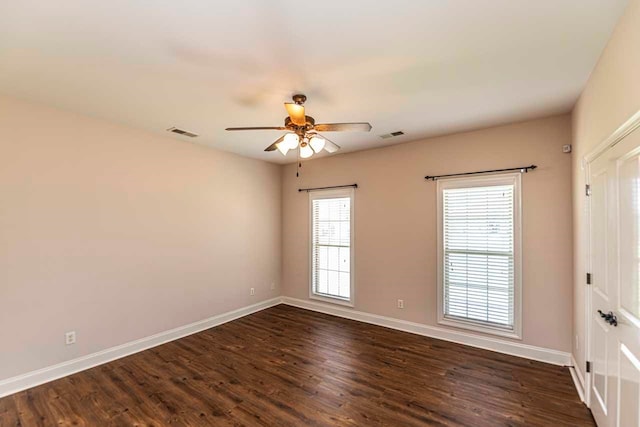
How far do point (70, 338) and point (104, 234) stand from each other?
3.63 ft

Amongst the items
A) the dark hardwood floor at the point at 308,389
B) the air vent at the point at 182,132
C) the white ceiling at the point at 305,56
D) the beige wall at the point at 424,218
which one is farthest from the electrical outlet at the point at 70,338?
the beige wall at the point at 424,218

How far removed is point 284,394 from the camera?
271 centimetres

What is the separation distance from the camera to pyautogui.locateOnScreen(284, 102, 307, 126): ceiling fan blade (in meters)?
2.33

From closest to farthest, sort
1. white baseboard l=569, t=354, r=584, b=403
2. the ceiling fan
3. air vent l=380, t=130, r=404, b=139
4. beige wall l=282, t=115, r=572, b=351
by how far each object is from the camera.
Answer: the ceiling fan, white baseboard l=569, t=354, r=584, b=403, beige wall l=282, t=115, r=572, b=351, air vent l=380, t=130, r=404, b=139

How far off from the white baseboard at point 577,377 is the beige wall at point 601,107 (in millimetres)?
109

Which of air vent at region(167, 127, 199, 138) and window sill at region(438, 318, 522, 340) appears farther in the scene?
air vent at region(167, 127, 199, 138)

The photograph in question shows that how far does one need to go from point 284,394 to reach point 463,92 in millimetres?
3196

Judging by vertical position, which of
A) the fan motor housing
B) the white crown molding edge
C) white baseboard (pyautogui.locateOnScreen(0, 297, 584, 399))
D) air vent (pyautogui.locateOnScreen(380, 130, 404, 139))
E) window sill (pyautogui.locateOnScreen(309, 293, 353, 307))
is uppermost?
air vent (pyautogui.locateOnScreen(380, 130, 404, 139))

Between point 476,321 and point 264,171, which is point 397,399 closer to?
point 476,321

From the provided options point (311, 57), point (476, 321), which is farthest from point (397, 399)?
point (311, 57)

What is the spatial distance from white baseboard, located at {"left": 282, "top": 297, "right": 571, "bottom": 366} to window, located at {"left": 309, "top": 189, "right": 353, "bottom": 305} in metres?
0.19

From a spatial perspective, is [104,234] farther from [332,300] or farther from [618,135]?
[618,135]

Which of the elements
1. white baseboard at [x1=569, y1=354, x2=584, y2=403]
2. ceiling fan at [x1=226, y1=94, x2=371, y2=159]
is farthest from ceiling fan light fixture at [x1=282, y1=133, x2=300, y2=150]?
white baseboard at [x1=569, y1=354, x2=584, y2=403]

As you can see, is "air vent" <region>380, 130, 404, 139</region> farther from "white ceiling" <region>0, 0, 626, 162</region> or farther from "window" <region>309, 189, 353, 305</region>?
"window" <region>309, 189, 353, 305</region>
